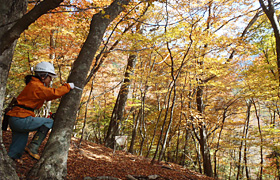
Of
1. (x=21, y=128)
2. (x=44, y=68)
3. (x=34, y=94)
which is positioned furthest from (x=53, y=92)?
(x=21, y=128)

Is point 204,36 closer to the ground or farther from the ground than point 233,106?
farther from the ground

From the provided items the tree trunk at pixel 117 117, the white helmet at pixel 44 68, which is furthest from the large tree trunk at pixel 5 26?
the tree trunk at pixel 117 117

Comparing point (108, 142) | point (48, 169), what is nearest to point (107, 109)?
point (108, 142)

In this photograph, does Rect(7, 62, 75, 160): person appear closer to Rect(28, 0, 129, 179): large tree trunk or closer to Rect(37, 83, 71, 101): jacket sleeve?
Rect(37, 83, 71, 101): jacket sleeve

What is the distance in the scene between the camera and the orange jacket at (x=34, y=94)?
2.34 m

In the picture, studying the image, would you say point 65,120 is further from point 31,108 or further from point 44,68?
point 44,68

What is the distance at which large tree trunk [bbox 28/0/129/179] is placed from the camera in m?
2.14

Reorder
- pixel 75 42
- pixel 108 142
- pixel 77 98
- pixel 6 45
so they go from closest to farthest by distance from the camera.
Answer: pixel 6 45
pixel 77 98
pixel 75 42
pixel 108 142

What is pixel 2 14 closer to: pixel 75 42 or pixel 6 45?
pixel 6 45

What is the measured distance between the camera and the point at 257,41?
855cm

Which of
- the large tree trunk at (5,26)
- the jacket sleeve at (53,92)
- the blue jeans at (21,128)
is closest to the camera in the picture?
the large tree trunk at (5,26)

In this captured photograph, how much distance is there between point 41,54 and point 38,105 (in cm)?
567

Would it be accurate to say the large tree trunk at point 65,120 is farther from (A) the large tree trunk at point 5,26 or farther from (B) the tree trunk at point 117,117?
(B) the tree trunk at point 117,117

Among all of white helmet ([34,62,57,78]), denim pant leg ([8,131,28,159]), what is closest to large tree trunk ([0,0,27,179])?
white helmet ([34,62,57,78])
